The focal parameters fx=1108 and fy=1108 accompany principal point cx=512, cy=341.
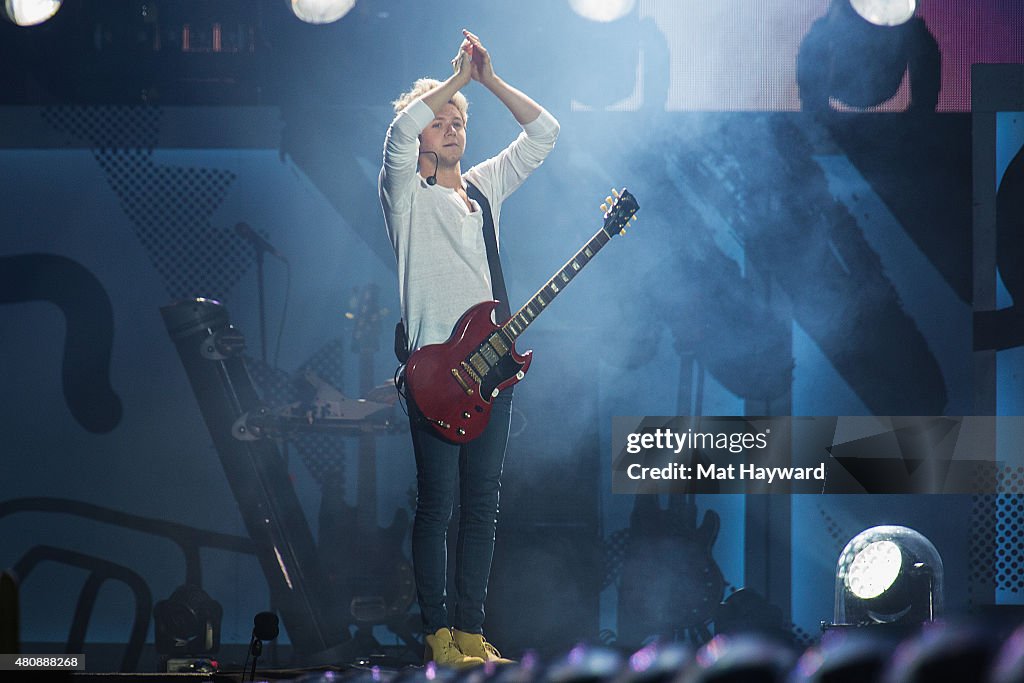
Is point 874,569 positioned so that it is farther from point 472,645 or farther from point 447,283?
point 447,283

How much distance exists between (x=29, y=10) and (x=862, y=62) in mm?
3469

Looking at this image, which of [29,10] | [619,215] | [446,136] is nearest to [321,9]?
[446,136]

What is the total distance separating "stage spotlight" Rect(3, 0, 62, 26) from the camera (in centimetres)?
455

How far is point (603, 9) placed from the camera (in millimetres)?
4590

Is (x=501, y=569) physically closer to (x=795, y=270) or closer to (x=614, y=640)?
(x=614, y=640)

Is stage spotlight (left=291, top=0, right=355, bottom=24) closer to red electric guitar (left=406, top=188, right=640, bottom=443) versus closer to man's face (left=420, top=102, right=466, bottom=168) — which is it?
man's face (left=420, top=102, right=466, bottom=168)

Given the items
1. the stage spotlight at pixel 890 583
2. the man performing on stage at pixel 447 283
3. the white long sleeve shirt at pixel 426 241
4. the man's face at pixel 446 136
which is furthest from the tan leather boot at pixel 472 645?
the man's face at pixel 446 136

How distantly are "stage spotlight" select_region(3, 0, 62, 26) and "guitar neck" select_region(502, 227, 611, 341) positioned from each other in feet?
7.76

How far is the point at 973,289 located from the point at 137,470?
3.61 m

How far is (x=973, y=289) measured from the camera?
4680 millimetres

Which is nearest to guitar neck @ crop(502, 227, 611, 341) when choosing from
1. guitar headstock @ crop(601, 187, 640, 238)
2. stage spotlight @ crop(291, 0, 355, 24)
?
guitar headstock @ crop(601, 187, 640, 238)

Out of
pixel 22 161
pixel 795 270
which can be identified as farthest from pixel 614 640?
pixel 22 161

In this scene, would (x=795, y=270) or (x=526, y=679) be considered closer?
(x=526, y=679)

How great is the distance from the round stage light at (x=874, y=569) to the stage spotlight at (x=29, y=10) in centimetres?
382
